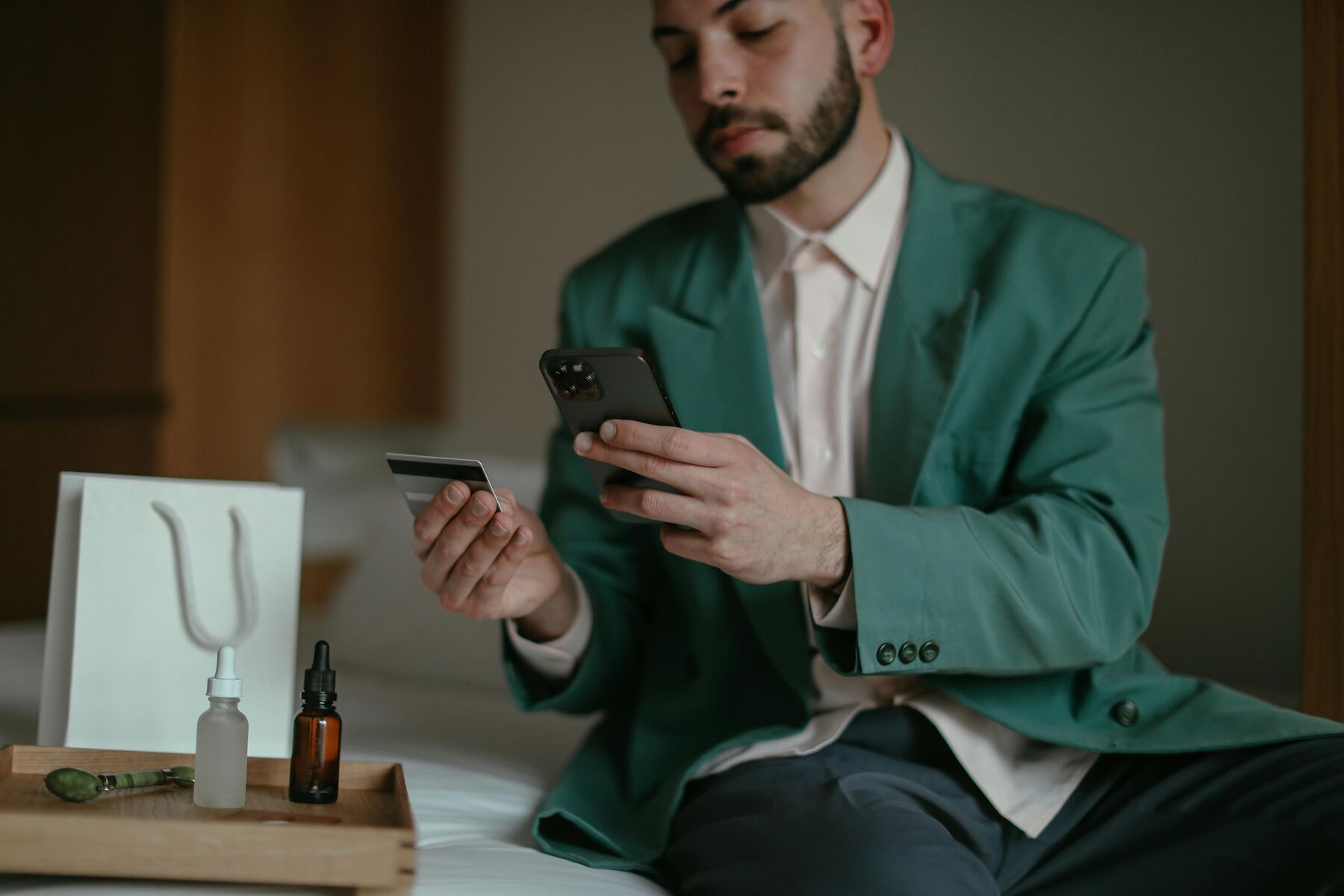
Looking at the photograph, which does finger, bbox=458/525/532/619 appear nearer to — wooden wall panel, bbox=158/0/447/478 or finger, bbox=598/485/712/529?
finger, bbox=598/485/712/529

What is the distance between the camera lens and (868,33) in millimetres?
1308

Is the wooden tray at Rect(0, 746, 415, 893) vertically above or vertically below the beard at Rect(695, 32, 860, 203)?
below

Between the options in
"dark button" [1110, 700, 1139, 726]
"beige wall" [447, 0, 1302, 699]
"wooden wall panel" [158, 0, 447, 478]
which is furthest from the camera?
"wooden wall panel" [158, 0, 447, 478]

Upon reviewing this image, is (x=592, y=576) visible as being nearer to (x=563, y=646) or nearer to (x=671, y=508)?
(x=563, y=646)

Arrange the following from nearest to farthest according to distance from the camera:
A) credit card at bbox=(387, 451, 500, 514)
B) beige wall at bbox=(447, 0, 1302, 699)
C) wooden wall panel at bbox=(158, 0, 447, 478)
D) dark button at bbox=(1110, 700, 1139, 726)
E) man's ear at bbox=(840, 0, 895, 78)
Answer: credit card at bbox=(387, 451, 500, 514) → dark button at bbox=(1110, 700, 1139, 726) → man's ear at bbox=(840, 0, 895, 78) → beige wall at bbox=(447, 0, 1302, 699) → wooden wall panel at bbox=(158, 0, 447, 478)

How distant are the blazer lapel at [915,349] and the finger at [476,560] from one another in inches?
14.6

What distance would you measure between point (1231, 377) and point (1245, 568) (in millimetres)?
258

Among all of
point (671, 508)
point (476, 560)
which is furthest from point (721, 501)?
point (476, 560)

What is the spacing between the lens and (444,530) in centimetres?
103

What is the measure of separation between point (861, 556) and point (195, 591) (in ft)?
2.10

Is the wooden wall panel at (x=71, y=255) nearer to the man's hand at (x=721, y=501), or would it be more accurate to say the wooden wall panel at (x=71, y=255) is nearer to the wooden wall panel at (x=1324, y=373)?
the man's hand at (x=721, y=501)

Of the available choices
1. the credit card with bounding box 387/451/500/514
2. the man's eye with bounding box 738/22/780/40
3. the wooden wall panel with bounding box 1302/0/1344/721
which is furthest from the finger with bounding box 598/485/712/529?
the wooden wall panel with bounding box 1302/0/1344/721

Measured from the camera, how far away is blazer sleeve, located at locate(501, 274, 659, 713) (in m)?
1.23

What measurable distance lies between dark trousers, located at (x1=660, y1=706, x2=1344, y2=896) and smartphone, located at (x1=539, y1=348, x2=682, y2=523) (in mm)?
281
